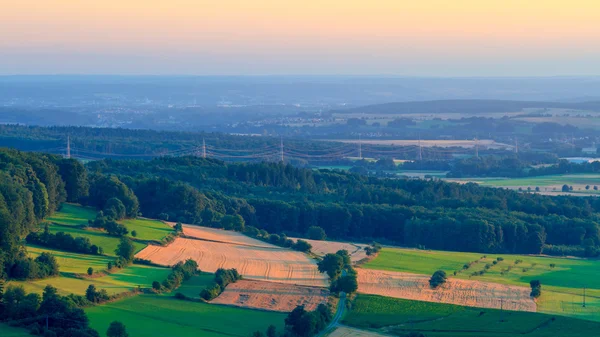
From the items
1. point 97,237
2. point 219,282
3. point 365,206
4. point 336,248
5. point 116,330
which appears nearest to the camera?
point 116,330

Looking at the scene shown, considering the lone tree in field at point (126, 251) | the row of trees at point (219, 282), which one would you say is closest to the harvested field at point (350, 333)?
the row of trees at point (219, 282)

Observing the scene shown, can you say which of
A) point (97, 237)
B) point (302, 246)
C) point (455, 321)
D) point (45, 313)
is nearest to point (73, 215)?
point (97, 237)

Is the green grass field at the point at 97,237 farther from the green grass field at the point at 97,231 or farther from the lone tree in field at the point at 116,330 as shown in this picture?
the lone tree in field at the point at 116,330

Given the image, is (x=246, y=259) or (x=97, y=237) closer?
(x=97, y=237)

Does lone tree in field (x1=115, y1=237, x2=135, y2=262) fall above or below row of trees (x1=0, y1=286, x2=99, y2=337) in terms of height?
below

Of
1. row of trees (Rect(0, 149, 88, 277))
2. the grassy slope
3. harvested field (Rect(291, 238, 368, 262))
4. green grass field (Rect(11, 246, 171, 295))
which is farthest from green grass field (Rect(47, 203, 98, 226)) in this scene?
the grassy slope

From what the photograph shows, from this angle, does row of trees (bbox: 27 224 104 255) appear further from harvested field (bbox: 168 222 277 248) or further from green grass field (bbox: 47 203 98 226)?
harvested field (bbox: 168 222 277 248)

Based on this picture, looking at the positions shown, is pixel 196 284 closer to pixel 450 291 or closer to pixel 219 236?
pixel 450 291
